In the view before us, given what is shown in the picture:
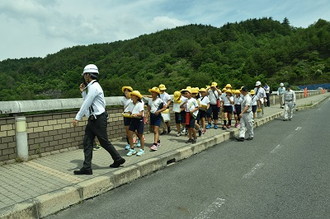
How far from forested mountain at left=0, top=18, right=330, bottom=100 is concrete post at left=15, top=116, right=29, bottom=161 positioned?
63.9 metres

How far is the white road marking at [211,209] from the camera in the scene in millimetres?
3850

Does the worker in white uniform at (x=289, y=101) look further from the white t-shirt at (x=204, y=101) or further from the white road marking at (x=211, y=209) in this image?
the white road marking at (x=211, y=209)

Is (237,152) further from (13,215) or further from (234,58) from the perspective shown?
(234,58)

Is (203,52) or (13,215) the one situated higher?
(203,52)

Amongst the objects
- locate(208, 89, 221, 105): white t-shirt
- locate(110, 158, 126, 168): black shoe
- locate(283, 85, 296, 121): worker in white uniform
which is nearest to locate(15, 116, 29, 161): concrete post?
locate(110, 158, 126, 168): black shoe

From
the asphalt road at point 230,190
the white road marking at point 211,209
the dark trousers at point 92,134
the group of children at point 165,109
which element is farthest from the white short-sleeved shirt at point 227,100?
the white road marking at point 211,209

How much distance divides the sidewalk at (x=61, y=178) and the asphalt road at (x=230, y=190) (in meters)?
0.18

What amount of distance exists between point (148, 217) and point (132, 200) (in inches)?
29.1

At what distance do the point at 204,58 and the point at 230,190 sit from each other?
129 meters

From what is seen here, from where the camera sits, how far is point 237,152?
7.95m

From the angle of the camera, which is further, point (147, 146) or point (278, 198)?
point (147, 146)

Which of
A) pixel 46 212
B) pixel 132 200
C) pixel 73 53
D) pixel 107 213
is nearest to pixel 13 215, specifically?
pixel 46 212

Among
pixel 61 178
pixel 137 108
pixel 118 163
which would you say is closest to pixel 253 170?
pixel 118 163

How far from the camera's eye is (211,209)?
407cm
